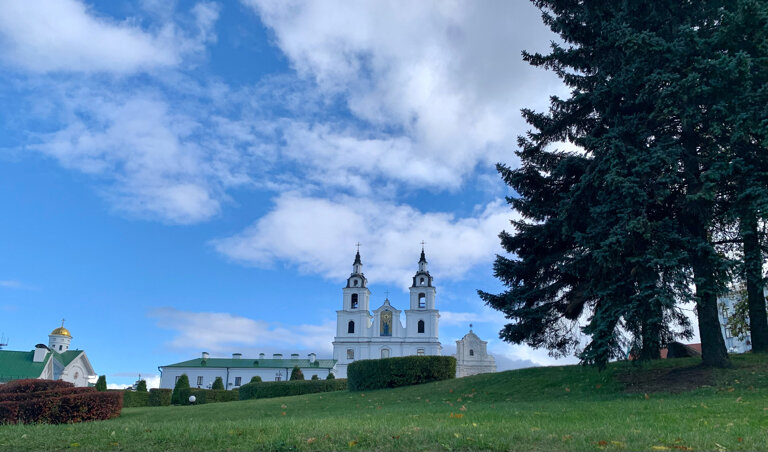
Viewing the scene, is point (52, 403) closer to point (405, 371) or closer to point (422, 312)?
point (405, 371)

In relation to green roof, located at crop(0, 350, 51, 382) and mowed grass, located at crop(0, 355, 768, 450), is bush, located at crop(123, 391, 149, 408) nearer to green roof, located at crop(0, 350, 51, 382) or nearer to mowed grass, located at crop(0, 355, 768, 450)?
green roof, located at crop(0, 350, 51, 382)

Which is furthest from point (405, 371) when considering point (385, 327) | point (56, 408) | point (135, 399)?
point (385, 327)

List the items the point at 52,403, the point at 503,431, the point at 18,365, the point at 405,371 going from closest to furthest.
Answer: the point at 503,431, the point at 52,403, the point at 405,371, the point at 18,365

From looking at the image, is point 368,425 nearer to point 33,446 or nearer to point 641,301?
point 33,446

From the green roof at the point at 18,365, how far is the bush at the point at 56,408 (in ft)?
155

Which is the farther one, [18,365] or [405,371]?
[18,365]

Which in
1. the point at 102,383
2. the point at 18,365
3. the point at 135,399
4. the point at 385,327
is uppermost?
the point at 385,327

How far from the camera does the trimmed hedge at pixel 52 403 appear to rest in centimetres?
1386

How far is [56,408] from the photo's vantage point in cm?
1416

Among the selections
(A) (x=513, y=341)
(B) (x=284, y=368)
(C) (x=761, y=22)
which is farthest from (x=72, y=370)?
(C) (x=761, y=22)

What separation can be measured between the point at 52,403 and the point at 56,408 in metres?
0.17

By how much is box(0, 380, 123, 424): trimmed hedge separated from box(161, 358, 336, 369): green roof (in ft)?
210

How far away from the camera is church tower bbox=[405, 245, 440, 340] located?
77312 mm

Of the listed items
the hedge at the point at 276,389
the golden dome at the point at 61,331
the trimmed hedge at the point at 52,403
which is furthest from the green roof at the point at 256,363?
the trimmed hedge at the point at 52,403
